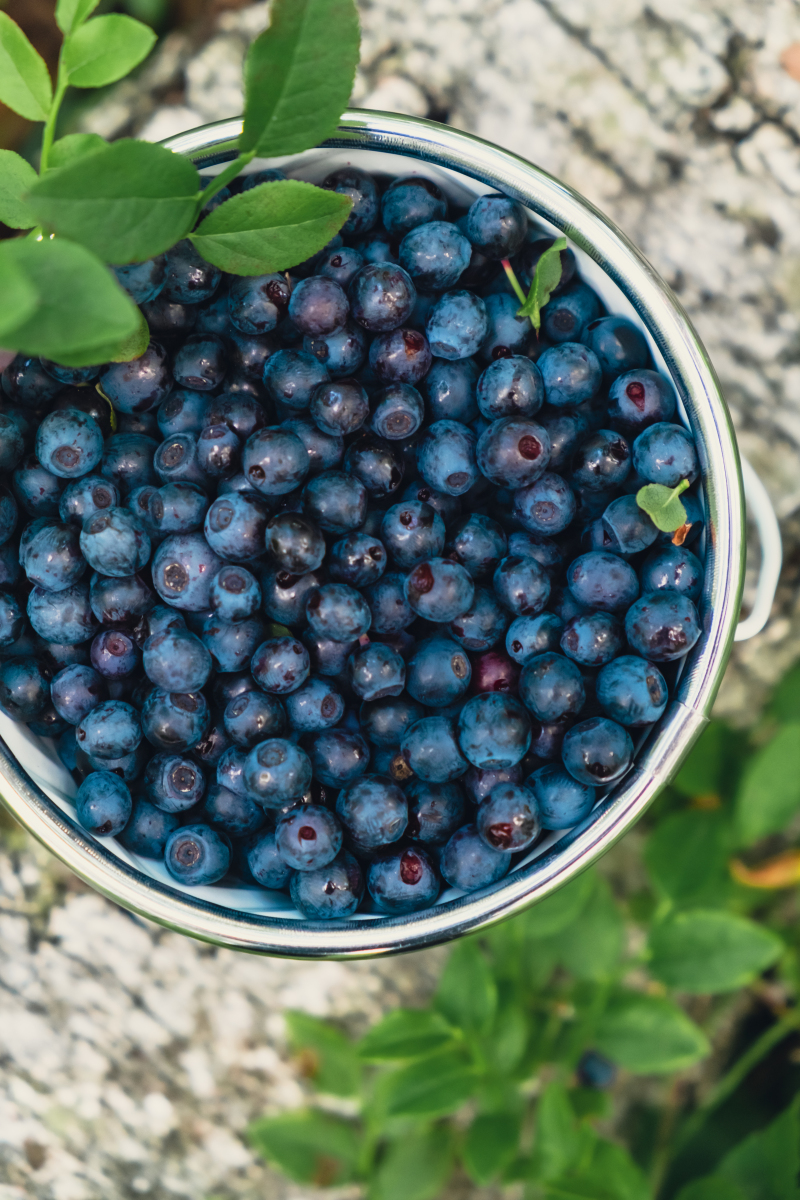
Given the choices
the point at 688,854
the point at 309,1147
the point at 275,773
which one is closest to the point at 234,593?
→ the point at 275,773

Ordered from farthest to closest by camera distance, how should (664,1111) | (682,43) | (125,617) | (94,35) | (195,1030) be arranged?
(664,1111) → (195,1030) → (682,43) → (125,617) → (94,35)

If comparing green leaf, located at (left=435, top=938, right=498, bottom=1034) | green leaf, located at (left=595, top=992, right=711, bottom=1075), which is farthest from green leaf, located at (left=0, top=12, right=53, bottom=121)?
green leaf, located at (left=595, top=992, right=711, bottom=1075)

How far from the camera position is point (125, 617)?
0.86m

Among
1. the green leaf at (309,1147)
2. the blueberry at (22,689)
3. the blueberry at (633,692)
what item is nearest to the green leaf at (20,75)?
the blueberry at (22,689)

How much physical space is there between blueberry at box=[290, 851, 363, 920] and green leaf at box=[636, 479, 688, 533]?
1.48ft

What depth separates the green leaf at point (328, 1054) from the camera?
4.41 ft

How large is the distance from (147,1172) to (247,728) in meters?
1.02

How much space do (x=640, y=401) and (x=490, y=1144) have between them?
99cm

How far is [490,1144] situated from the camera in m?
1.18

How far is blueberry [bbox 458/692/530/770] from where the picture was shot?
820 millimetres

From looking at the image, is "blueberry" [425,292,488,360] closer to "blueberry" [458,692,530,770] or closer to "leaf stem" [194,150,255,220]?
"leaf stem" [194,150,255,220]

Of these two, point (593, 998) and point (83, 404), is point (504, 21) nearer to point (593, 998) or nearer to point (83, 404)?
point (83, 404)

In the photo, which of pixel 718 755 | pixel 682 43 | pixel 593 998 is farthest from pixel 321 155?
pixel 593 998

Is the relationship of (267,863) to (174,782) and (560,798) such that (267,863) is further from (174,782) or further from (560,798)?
(560,798)
